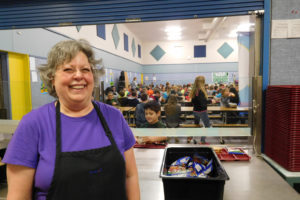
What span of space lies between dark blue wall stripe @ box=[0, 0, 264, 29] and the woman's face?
1.48 m

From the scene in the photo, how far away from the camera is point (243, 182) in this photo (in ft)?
4.99

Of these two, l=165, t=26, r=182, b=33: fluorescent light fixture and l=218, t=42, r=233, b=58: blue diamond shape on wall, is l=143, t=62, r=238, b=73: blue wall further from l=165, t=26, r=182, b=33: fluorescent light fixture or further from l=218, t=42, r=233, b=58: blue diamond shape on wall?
l=165, t=26, r=182, b=33: fluorescent light fixture

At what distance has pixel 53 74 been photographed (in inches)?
40.3

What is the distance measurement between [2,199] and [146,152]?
1163 millimetres

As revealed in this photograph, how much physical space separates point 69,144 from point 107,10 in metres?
1.78

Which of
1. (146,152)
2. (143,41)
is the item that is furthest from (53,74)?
(143,41)

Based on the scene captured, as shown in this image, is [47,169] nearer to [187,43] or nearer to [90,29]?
[90,29]

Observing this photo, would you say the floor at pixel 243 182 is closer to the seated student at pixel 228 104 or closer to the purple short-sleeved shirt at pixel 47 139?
the purple short-sleeved shirt at pixel 47 139

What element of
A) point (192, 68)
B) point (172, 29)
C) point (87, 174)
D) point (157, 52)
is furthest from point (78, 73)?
point (157, 52)

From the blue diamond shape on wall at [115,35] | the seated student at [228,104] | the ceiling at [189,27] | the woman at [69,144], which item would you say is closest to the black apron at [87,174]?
the woman at [69,144]

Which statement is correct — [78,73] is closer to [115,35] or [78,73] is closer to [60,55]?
[60,55]

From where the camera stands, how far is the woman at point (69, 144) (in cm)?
91


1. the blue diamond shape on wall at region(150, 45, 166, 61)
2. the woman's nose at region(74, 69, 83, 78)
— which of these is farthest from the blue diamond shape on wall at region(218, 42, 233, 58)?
the woman's nose at region(74, 69, 83, 78)

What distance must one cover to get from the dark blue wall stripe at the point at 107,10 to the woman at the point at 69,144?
1419mm
